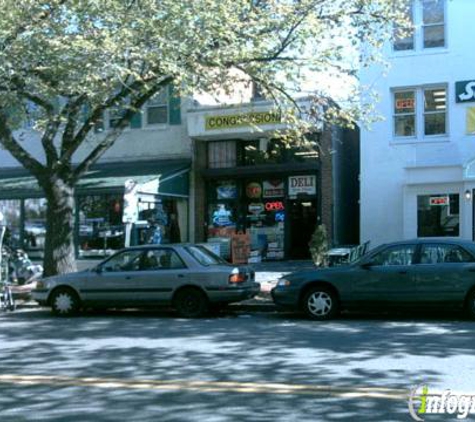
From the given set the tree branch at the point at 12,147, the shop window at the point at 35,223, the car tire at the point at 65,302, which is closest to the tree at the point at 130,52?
the tree branch at the point at 12,147

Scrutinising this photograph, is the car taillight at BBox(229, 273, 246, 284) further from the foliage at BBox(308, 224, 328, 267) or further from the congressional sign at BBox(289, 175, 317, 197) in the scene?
the congressional sign at BBox(289, 175, 317, 197)

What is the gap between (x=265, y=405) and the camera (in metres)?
6.05

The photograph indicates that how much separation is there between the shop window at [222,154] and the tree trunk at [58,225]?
757 centimetres

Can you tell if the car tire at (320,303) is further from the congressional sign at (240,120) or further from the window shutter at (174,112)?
Answer: the window shutter at (174,112)

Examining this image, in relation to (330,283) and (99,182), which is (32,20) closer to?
(330,283)

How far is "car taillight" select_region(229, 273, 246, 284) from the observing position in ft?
41.0

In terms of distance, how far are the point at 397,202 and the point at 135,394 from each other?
584 inches

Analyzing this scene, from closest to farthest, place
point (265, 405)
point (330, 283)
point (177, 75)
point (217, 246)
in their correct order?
1. point (265, 405)
2. point (330, 283)
3. point (177, 75)
4. point (217, 246)

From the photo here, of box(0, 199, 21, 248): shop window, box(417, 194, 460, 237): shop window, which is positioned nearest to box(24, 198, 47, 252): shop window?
box(0, 199, 21, 248): shop window

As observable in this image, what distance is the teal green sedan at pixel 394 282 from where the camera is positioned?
11.4 metres

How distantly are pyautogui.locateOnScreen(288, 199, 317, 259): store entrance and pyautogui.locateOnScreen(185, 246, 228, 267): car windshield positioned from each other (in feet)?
28.4

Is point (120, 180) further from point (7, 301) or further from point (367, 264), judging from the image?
point (367, 264)

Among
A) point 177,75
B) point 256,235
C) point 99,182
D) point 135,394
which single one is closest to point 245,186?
point 256,235

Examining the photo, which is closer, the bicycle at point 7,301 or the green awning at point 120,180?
the bicycle at point 7,301
